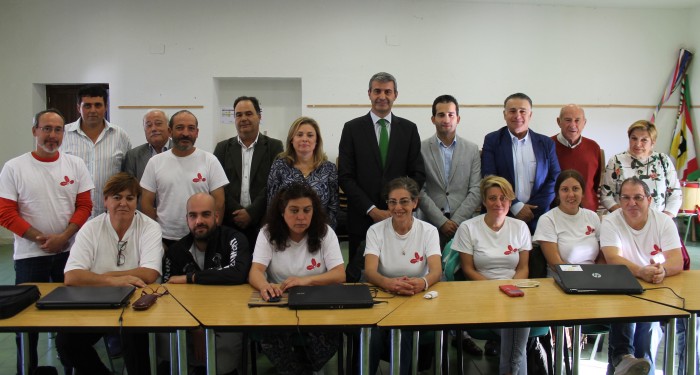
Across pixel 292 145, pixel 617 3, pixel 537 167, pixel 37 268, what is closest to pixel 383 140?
pixel 292 145

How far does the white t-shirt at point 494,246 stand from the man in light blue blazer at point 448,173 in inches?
13.2

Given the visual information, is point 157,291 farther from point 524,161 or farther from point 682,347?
point 682,347

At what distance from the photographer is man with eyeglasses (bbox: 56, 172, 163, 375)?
2.27m

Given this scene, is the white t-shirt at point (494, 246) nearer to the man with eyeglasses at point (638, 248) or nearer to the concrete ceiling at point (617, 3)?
the man with eyeglasses at point (638, 248)

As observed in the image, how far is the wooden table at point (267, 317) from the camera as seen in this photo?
1812 mm

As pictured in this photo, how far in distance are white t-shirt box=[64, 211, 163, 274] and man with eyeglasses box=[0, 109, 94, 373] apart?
1.28 feet

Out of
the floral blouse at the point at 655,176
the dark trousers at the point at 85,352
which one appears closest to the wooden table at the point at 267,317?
the dark trousers at the point at 85,352

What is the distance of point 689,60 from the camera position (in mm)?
6496

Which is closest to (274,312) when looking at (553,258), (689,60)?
(553,258)

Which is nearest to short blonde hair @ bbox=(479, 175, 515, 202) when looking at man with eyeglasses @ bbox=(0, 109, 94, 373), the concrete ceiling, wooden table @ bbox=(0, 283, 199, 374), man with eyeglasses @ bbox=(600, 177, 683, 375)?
man with eyeglasses @ bbox=(600, 177, 683, 375)

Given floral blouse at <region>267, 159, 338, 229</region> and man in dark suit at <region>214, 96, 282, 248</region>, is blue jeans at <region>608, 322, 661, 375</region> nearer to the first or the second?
floral blouse at <region>267, 159, 338, 229</region>

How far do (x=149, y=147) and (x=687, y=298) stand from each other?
3291 millimetres

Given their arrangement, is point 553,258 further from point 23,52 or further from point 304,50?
point 23,52

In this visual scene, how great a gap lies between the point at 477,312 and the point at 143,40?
5705 mm
